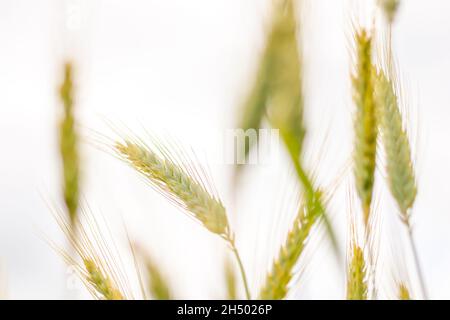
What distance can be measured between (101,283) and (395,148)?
516mm

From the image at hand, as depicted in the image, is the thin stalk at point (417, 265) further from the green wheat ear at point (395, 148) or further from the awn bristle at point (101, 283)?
the awn bristle at point (101, 283)

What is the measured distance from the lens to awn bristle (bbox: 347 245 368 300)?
966 mm

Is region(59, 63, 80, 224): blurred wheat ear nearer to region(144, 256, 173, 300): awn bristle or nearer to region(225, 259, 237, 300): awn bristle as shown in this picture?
region(144, 256, 173, 300): awn bristle

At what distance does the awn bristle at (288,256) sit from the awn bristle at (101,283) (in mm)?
216

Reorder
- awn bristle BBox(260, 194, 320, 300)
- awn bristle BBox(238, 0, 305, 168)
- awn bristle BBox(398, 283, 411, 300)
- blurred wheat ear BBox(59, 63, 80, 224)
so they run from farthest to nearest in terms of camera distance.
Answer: blurred wheat ear BBox(59, 63, 80, 224) < awn bristle BBox(398, 283, 411, 300) < awn bristle BBox(238, 0, 305, 168) < awn bristle BBox(260, 194, 320, 300)

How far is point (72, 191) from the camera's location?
1.19 m

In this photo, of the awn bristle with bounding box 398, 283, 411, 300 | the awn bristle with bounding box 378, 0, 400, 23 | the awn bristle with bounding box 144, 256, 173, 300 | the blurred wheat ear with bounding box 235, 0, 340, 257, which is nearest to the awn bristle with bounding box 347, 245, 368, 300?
the blurred wheat ear with bounding box 235, 0, 340, 257

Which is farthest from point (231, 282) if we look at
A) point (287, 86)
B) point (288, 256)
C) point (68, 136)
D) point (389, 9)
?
point (389, 9)

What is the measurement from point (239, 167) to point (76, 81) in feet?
1.18

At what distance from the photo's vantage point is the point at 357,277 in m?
0.98

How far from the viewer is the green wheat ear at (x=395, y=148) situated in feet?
3.65

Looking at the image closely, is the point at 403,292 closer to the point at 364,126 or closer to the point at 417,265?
the point at 417,265

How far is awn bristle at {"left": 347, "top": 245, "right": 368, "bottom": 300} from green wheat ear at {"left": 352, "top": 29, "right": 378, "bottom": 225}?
0.19ft
